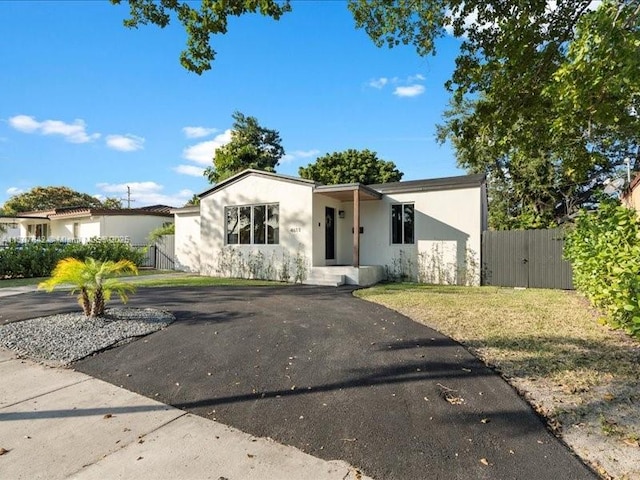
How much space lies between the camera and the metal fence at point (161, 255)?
18.5 meters

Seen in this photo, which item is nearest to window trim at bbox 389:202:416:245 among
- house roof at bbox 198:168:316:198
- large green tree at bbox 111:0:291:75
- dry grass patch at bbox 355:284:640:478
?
house roof at bbox 198:168:316:198

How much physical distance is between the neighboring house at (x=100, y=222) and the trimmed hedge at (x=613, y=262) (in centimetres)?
2224

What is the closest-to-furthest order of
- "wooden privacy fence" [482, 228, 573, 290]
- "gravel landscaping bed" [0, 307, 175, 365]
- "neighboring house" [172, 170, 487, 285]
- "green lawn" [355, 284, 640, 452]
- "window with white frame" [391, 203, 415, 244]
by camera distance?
"green lawn" [355, 284, 640, 452] < "gravel landscaping bed" [0, 307, 175, 365] < "wooden privacy fence" [482, 228, 573, 290] < "neighboring house" [172, 170, 487, 285] < "window with white frame" [391, 203, 415, 244]

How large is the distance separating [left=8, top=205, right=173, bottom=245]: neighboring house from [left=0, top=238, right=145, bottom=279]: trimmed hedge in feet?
15.8

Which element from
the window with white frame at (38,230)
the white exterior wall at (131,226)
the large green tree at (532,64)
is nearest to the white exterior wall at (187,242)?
the white exterior wall at (131,226)

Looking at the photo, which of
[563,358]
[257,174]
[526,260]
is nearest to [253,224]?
[257,174]

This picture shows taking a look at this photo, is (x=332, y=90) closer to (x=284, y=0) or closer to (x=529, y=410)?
(x=284, y=0)

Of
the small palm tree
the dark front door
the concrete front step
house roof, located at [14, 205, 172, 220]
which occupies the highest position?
house roof, located at [14, 205, 172, 220]

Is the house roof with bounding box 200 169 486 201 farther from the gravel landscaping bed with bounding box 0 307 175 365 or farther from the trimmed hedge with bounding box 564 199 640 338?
the gravel landscaping bed with bounding box 0 307 175 365

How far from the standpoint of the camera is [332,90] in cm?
1349

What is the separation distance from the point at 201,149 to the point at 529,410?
3100 centimetres

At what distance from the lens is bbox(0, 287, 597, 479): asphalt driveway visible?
2.53 m

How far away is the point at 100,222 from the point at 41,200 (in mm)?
26180

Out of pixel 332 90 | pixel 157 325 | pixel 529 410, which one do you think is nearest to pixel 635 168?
pixel 332 90
